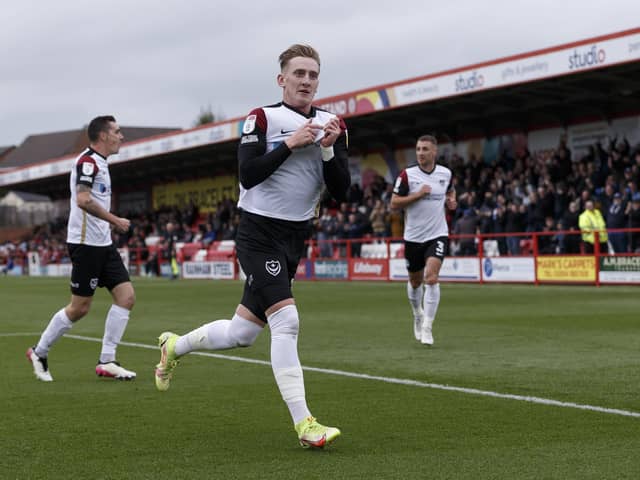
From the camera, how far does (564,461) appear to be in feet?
16.6

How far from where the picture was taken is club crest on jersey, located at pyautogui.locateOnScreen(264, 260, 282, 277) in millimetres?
5832

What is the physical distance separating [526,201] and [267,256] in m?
22.9

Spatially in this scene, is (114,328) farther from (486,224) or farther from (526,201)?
(526,201)

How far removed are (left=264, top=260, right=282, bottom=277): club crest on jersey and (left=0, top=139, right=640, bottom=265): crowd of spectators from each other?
18.9m

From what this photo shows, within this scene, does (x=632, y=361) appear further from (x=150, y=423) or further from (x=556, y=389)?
(x=150, y=423)

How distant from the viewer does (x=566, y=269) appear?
24.9m

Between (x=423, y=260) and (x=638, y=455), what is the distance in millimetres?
6879

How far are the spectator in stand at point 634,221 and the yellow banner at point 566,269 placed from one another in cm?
101

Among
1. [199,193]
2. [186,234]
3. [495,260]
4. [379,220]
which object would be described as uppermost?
[199,193]

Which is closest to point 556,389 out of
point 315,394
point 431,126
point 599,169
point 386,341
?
point 315,394

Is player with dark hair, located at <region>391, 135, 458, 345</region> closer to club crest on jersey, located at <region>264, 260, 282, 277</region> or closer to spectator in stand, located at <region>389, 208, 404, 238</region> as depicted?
club crest on jersey, located at <region>264, 260, 282, 277</region>

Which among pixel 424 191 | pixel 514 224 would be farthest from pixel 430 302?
pixel 514 224

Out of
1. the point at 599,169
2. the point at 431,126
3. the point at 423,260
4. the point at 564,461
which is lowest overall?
the point at 564,461

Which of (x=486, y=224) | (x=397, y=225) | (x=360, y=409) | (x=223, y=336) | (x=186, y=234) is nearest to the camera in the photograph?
(x=223, y=336)
